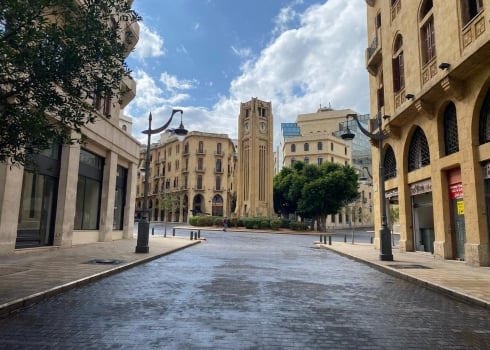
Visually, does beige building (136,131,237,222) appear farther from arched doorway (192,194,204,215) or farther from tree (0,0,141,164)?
tree (0,0,141,164)

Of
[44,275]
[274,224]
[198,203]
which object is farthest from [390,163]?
[198,203]

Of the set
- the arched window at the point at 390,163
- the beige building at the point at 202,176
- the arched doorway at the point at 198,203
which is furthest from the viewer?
the arched doorway at the point at 198,203

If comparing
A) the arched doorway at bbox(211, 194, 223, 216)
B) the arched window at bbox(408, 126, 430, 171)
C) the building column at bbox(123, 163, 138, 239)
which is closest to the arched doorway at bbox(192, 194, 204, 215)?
the arched doorway at bbox(211, 194, 223, 216)

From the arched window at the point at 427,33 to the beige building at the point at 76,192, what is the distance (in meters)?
12.0

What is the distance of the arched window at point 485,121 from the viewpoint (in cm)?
1272

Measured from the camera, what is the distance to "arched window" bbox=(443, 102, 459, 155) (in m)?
14.8

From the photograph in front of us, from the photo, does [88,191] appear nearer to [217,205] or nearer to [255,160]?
[255,160]

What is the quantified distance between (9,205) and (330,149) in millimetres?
73368

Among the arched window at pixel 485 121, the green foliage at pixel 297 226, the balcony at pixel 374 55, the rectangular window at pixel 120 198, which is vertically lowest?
the green foliage at pixel 297 226

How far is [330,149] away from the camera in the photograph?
268 ft

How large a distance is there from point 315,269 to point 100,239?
13503 millimetres

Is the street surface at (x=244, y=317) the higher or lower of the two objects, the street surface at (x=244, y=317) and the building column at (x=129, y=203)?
the lower

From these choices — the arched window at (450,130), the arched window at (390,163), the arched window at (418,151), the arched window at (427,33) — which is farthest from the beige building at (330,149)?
the arched window at (450,130)

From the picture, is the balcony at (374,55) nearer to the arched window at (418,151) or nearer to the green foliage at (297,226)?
the arched window at (418,151)
